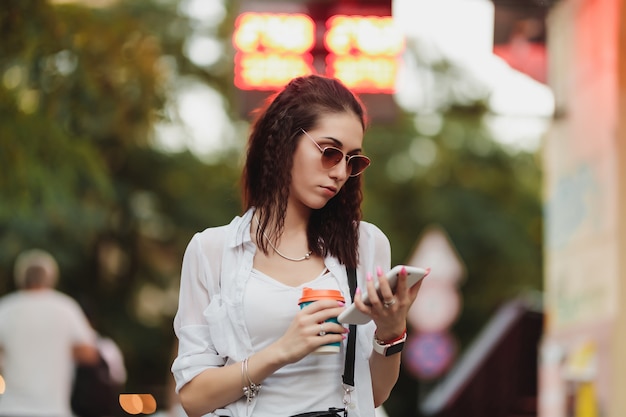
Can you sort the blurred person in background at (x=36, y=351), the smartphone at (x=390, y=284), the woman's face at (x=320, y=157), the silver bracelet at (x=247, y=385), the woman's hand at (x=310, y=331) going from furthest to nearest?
the blurred person in background at (x=36, y=351), the woman's face at (x=320, y=157), the silver bracelet at (x=247, y=385), the woman's hand at (x=310, y=331), the smartphone at (x=390, y=284)

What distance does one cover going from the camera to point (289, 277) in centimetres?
347

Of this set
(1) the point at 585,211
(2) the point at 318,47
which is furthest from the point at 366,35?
(1) the point at 585,211

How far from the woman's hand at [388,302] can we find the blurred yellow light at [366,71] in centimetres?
785

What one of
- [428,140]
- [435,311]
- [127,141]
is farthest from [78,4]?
[428,140]

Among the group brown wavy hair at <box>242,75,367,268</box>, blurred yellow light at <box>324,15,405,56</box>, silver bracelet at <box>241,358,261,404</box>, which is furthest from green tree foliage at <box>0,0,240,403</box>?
silver bracelet at <box>241,358,261,404</box>

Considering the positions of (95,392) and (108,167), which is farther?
(108,167)

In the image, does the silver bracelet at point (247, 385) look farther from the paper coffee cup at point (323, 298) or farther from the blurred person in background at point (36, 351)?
the blurred person in background at point (36, 351)

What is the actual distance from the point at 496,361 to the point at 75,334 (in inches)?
171

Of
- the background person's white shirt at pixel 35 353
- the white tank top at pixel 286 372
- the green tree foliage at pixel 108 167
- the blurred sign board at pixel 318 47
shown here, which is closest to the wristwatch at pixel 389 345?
the white tank top at pixel 286 372

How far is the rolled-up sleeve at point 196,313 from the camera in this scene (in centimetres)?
344

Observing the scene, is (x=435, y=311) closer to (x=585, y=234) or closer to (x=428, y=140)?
(x=585, y=234)

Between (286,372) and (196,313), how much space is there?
325 mm

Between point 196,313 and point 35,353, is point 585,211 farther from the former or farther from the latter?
point 196,313

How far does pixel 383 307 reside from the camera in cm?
317
